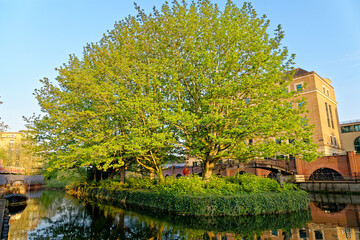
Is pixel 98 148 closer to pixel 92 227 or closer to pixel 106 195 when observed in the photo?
pixel 92 227

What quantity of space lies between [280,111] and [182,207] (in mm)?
9759

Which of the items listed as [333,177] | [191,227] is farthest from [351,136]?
[191,227]

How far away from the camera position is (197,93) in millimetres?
21109

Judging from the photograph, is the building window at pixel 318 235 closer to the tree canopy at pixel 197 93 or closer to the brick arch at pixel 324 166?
the tree canopy at pixel 197 93

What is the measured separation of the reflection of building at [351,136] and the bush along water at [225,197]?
177ft

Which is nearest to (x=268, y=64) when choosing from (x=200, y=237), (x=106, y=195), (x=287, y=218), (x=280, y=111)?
(x=280, y=111)

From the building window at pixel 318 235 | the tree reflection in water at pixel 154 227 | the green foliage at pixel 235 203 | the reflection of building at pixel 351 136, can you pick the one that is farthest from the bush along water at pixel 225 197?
the reflection of building at pixel 351 136

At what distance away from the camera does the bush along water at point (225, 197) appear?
51.4ft

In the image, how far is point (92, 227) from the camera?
44.6 feet

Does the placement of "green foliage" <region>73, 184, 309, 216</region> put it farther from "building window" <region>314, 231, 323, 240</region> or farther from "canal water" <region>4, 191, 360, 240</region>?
"building window" <region>314, 231, 323, 240</region>

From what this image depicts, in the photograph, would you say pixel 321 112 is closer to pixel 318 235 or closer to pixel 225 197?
pixel 225 197

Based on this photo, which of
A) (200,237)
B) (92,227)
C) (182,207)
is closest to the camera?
(200,237)

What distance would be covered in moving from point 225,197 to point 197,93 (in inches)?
363

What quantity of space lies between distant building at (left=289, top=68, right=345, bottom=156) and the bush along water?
32.1 m
